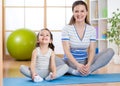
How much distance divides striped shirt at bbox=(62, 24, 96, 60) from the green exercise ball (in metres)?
1.87

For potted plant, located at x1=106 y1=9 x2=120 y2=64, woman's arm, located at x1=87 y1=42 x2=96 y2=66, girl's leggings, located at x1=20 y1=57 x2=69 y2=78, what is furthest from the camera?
potted plant, located at x1=106 y1=9 x2=120 y2=64

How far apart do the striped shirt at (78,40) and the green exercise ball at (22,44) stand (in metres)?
1.87

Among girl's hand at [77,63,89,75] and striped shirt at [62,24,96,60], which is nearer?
girl's hand at [77,63,89,75]

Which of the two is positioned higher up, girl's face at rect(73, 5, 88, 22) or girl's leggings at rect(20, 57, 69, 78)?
girl's face at rect(73, 5, 88, 22)

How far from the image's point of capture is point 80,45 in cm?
262

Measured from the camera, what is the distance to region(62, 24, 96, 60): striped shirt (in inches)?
103

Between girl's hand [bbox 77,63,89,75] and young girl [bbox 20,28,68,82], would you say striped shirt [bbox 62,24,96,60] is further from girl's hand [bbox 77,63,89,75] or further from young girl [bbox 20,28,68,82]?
young girl [bbox 20,28,68,82]

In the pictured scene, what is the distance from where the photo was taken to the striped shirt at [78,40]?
8.60ft

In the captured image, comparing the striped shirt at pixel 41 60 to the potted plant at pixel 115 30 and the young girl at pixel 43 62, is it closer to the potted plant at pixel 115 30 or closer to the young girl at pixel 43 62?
the young girl at pixel 43 62

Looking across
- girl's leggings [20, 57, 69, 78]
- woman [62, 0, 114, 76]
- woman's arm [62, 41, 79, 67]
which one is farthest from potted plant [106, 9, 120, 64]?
girl's leggings [20, 57, 69, 78]

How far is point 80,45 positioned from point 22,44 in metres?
2.00

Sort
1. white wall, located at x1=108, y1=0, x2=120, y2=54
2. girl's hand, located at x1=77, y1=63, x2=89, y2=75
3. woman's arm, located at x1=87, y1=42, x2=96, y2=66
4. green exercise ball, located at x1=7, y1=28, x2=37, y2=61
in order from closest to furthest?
1. girl's hand, located at x1=77, y1=63, x2=89, y2=75
2. woman's arm, located at x1=87, y1=42, x2=96, y2=66
3. white wall, located at x1=108, y1=0, x2=120, y2=54
4. green exercise ball, located at x1=7, y1=28, x2=37, y2=61

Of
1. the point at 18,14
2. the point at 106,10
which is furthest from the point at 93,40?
the point at 18,14

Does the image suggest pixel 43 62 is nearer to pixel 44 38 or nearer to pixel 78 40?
pixel 44 38
